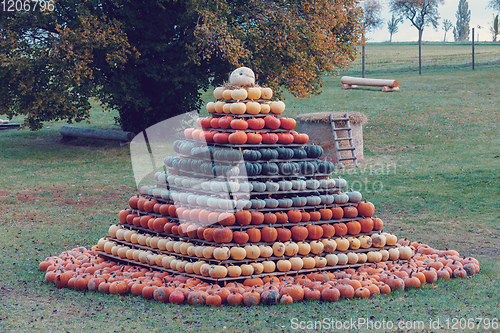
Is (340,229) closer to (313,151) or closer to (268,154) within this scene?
(313,151)

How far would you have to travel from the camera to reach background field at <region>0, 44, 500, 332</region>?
21.9 ft

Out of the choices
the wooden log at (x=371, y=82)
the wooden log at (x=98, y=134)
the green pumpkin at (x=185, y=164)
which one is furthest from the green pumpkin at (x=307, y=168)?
the wooden log at (x=371, y=82)

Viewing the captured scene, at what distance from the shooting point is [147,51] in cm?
2069

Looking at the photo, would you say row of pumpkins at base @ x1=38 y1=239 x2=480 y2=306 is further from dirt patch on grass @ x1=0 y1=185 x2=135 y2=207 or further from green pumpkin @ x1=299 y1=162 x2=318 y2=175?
dirt patch on grass @ x1=0 y1=185 x2=135 y2=207

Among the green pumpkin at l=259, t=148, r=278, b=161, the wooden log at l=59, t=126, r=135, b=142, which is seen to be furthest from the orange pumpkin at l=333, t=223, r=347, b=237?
the wooden log at l=59, t=126, r=135, b=142

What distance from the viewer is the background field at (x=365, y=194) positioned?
262 inches

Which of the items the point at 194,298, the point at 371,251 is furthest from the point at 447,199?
the point at 194,298

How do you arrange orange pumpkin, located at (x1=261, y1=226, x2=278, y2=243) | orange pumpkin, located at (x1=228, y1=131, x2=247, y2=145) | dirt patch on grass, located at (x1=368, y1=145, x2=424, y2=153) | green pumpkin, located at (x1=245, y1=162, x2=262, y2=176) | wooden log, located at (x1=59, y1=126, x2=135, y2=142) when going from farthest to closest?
wooden log, located at (x1=59, y1=126, x2=135, y2=142) < dirt patch on grass, located at (x1=368, y1=145, x2=424, y2=153) < orange pumpkin, located at (x1=228, y1=131, x2=247, y2=145) < green pumpkin, located at (x1=245, y1=162, x2=262, y2=176) < orange pumpkin, located at (x1=261, y1=226, x2=278, y2=243)

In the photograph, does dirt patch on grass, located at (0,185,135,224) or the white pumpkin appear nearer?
the white pumpkin

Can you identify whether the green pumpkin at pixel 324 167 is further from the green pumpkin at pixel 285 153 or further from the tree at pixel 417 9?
the tree at pixel 417 9

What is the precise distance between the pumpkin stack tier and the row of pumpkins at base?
19 cm

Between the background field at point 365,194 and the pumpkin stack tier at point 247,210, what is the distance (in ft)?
3.38

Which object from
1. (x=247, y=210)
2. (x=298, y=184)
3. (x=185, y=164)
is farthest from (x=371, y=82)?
(x=247, y=210)

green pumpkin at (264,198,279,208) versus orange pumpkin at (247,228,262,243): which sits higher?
green pumpkin at (264,198,279,208)
